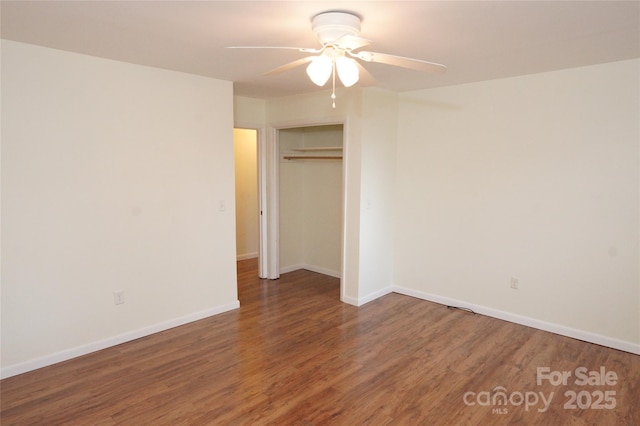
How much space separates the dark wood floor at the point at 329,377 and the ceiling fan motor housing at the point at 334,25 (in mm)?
2294

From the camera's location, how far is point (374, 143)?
4375 mm

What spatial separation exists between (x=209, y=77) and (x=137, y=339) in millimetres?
2552

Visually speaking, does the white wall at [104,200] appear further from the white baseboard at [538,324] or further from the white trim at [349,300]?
the white baseboard at [538,324]

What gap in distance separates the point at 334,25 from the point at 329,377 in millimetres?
2389

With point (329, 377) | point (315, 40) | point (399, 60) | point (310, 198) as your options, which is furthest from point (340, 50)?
point (310, 198)

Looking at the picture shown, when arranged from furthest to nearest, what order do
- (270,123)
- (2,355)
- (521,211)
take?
(270,123), (521,211), (2,355)

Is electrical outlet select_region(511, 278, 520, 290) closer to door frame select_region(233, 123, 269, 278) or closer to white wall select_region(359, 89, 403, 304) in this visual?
white wall select_region(359, 89, 403, 304)

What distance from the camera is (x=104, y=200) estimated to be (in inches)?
128

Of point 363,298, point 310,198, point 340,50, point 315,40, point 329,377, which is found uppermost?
point 315,40

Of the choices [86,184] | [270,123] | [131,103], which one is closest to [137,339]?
[86,184]

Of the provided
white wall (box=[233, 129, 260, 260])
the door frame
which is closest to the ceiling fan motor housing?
the door frame

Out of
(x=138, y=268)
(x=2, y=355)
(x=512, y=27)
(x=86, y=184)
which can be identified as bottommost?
(x=2, y=355)

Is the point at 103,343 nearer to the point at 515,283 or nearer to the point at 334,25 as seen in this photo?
the point at 334,25

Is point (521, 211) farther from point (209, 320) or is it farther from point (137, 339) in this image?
→ point (137, 339)
